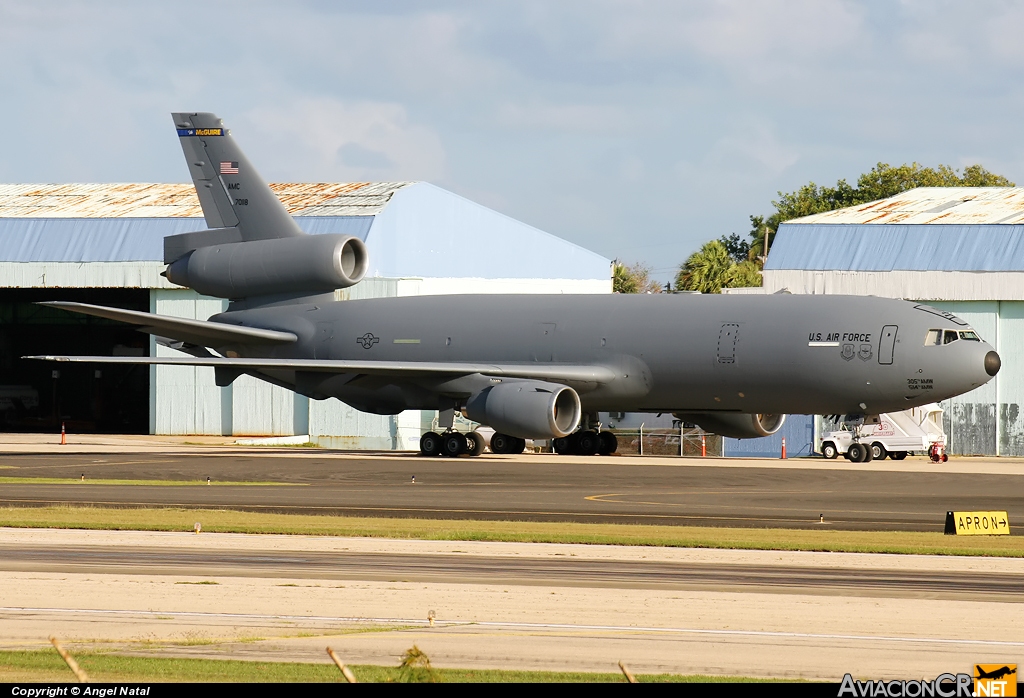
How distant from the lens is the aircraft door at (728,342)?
4052 cm

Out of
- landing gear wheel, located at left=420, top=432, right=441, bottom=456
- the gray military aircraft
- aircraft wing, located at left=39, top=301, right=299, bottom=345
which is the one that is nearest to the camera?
the gray military aircraft

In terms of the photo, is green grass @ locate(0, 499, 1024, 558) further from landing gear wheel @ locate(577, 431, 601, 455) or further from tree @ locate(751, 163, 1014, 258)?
tree @ locate(751, 163, 1014, 258)

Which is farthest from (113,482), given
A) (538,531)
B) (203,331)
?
(203,331)

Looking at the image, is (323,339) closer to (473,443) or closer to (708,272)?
(473,443)

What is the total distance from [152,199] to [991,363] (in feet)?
133

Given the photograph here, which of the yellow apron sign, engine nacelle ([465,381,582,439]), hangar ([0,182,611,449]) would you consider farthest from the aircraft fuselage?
the yellow apron sign

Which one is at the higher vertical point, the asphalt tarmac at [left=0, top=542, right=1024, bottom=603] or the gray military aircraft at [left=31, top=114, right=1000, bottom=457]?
the gray military aircraft at [left=31, top=114, right=1000, bottom=457]

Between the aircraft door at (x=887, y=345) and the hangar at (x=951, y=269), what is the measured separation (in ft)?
50.5

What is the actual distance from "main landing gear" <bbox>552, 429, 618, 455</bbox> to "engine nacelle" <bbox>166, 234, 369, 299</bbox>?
8.87 metres

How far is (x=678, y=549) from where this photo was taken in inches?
798

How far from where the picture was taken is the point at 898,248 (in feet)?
185

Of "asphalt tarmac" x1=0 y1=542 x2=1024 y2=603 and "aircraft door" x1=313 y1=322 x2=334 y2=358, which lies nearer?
"asphalt tarmac" x1=0 y1=542 x2=1024 y2=603

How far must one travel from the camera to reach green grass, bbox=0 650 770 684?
10.7 metres

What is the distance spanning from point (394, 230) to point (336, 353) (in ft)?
46.9
